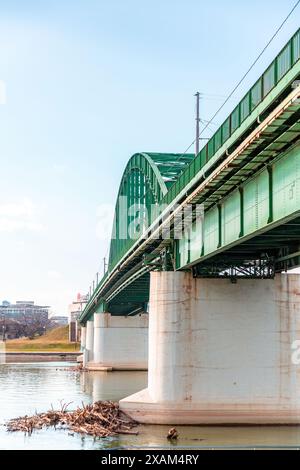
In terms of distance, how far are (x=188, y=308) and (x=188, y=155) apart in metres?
34.3

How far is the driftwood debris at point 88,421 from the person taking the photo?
38.1 metres

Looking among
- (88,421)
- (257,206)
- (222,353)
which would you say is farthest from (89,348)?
(257,206)

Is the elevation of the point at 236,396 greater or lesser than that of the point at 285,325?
lesser

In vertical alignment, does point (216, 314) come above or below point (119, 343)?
above

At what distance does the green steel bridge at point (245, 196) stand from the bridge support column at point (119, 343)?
45.9m

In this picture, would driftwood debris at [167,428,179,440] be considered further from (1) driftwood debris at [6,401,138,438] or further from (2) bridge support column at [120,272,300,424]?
(2) bridge support column at [120,272,300,424]

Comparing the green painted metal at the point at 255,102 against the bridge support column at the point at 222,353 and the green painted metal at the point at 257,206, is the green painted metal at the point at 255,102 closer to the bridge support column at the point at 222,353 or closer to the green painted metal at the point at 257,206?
the green painted metal at the point at 257,206

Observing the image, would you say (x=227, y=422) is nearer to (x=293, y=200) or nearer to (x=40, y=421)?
(x=40, y=421)

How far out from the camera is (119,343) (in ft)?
342

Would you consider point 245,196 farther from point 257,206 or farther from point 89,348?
point 89,348

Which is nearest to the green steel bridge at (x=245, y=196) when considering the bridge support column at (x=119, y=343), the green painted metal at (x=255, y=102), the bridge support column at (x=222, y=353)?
the green painted metal at (x=255, y=102)

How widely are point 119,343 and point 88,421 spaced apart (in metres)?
64.6
